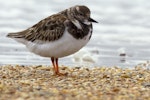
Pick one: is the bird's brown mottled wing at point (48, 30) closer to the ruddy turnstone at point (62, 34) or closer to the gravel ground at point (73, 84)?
the ruddy turnstone at point (62, 34)

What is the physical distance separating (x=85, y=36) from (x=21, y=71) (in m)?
1.55

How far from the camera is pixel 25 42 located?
843 centimetres

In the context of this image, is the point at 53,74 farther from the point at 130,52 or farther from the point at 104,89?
the point at 130,52

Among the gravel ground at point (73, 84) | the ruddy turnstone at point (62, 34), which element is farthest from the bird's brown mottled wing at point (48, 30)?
the gravel ground at point (73, 84)

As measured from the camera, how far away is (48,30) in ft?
26.5

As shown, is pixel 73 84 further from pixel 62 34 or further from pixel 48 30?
pixel 48 30

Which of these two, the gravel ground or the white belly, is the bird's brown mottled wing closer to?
the white belly

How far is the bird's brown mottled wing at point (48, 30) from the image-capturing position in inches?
305

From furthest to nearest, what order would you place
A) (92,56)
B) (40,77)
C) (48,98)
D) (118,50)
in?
(118,50) → (92,56) → (40,77) → (48,98)

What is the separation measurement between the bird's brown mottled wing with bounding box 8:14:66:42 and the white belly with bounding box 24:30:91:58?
Answer: 87 mm

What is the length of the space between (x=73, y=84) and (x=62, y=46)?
0.63 metres

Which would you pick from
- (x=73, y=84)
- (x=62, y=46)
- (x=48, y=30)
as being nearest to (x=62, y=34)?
(x=62, y=46)

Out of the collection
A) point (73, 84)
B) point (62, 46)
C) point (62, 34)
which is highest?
point (62, 34)

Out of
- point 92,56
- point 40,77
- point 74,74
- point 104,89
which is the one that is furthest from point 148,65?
point 104,89
